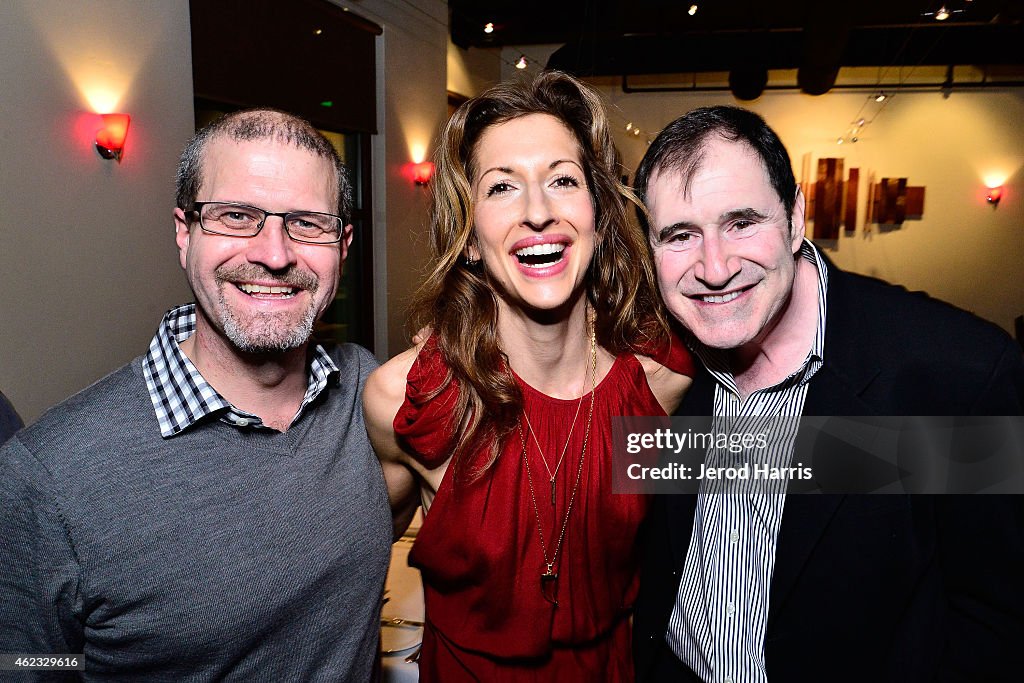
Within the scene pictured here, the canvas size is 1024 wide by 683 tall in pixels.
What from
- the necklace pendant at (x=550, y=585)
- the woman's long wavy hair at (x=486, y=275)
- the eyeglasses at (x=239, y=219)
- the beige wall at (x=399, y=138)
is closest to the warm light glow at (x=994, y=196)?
the beige wall at (x=399, y=138)

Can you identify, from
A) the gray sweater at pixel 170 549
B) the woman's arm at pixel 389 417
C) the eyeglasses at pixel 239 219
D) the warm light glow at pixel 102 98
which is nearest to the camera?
the gray sweater at pixel 170 549

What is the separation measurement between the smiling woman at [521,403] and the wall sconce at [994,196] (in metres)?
10.1

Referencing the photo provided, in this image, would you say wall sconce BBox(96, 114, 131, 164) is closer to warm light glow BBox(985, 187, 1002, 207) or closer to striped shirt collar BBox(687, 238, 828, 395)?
striped shirt collar BBox(687, 238, 828, 395)

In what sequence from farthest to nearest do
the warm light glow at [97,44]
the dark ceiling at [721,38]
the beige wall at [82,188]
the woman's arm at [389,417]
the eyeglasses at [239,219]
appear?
the dark ceiling at [721,38] < the warm light glow at [97,44] < the beige wall at [82,188] < the woman's arm at [389,417] < the eyeglasses at [239,219]

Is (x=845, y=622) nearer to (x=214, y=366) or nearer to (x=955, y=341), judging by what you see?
(x=955, y=341)

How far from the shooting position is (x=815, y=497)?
4.57ft

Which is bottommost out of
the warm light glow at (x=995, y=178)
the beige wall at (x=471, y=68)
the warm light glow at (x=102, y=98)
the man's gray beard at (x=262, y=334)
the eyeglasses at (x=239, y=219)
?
the man's gray beard at (x=262, y=334)

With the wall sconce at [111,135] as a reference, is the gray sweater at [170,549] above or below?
below

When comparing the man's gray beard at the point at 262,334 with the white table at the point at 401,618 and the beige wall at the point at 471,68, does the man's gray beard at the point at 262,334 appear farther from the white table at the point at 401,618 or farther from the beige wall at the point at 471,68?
the beige wall at the point at 471,68

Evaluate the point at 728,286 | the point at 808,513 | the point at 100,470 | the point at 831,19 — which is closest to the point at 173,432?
the point at 100,470

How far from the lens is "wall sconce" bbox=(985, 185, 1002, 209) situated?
31.0ft

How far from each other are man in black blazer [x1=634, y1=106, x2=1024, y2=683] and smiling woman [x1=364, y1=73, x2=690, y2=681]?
23cm

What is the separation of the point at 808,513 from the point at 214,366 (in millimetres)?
1293

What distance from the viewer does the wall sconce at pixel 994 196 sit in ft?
31.0
